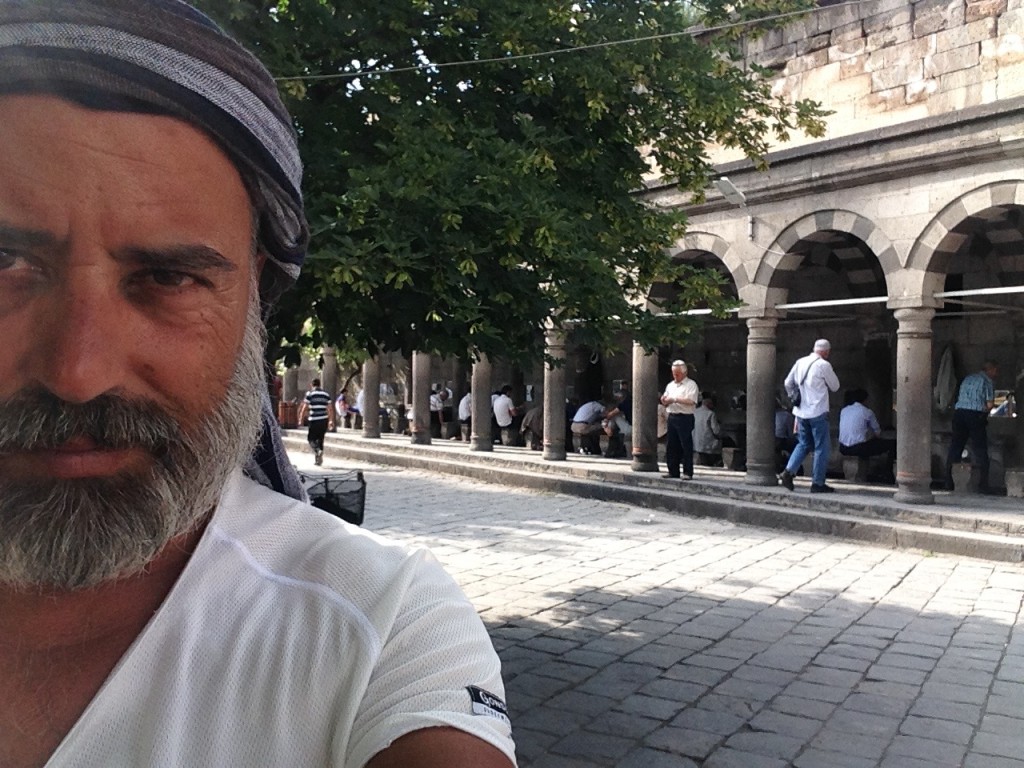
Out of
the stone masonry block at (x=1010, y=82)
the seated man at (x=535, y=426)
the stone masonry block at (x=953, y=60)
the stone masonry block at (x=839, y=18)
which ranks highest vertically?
the stone masonry block at (x=839, y=18)

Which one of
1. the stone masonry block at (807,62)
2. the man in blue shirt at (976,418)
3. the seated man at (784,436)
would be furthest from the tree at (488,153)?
the seated man at (784,436)

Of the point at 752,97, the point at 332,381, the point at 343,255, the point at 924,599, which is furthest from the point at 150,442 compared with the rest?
the point at 332,381

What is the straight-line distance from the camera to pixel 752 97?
6000 mm

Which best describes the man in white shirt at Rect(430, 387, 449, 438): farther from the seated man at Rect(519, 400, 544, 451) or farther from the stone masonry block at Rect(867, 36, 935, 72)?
the stone masonry block at Rect(867, 36, 935, 72)

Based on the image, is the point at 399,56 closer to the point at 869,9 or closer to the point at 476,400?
the point at 869,9

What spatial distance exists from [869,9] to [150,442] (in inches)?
540

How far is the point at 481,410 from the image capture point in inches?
751

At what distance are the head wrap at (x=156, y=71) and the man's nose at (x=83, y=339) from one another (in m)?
0.26

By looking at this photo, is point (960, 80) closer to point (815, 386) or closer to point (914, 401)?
point (914, 401)

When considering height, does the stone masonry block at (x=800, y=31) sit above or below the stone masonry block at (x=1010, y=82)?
above

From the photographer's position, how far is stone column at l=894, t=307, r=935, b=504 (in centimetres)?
1173

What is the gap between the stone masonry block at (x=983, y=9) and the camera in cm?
1138

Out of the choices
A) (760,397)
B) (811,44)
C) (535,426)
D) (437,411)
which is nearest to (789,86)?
(811,44)

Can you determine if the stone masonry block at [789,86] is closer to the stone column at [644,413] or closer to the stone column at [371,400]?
the stone column at [644,413]
